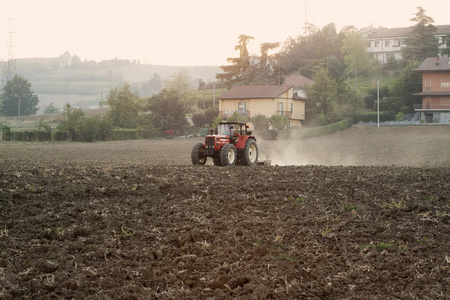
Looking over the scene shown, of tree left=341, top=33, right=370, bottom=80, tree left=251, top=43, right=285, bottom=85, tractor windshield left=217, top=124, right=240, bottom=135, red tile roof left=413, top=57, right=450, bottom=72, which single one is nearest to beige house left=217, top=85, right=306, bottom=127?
tree left=251, top=43, right=285, bottom=85

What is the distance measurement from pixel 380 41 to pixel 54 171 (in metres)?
124

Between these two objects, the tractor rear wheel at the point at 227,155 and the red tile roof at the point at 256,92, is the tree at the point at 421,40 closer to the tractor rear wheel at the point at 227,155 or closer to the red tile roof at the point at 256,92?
the red tile roof at the point at 256,92

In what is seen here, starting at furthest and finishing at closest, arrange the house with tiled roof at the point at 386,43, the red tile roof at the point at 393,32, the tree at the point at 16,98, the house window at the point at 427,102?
the house with tiled roof at the point at 386,43, the red tile roof at the point at 393,32, the tree at the point at 16,98, the house window at the point at 427,102

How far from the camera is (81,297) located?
6.54 m

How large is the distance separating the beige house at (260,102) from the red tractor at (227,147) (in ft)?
168

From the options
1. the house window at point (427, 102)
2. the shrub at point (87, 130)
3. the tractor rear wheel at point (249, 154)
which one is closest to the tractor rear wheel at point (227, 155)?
the tractor rear wheel at point (249, 154)

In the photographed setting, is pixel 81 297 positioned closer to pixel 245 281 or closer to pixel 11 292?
pixel 11 292

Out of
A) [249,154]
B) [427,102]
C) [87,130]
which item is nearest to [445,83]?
[427,102]

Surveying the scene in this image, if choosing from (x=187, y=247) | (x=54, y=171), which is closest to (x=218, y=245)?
(x=187, y=247)

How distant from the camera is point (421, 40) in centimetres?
10762

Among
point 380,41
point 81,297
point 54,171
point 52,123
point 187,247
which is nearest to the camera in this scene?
point 81,297

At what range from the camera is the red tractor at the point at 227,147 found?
20109mm

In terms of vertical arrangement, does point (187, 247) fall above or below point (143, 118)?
below

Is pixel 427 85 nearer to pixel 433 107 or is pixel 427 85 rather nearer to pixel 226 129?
pixel 433 107
